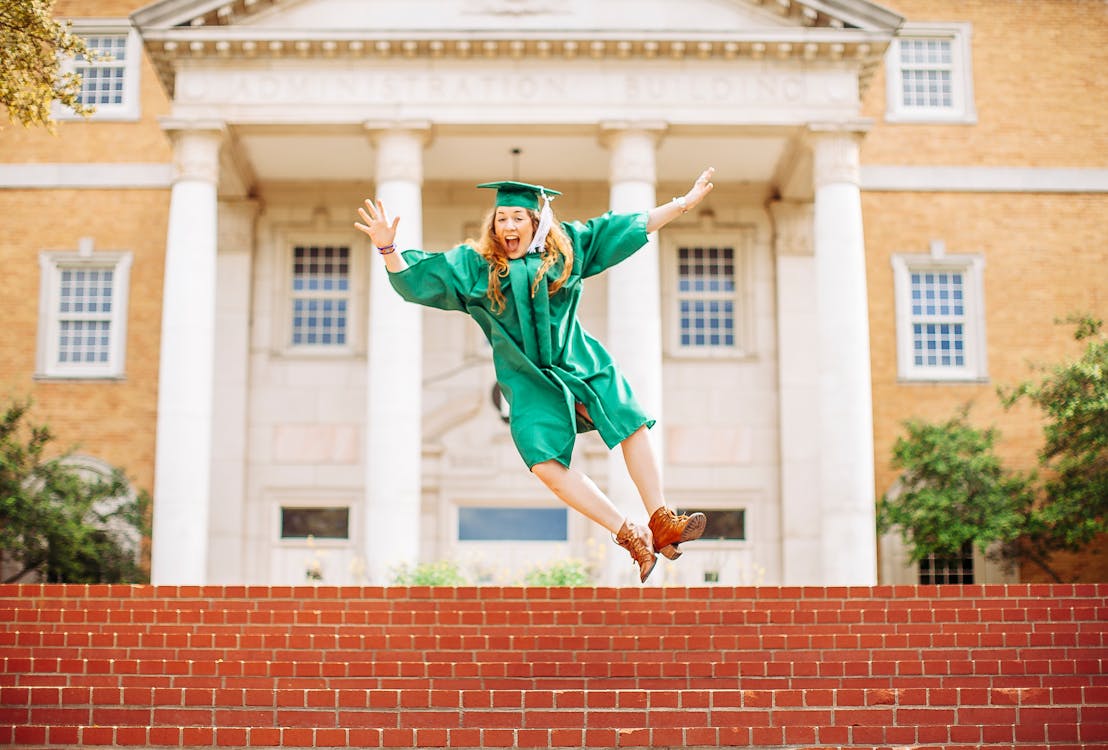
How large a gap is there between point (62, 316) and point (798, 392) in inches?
556

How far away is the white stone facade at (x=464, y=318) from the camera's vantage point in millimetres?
21156

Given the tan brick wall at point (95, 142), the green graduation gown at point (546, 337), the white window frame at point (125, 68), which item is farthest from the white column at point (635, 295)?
the green graduation gown at point (546, 337)

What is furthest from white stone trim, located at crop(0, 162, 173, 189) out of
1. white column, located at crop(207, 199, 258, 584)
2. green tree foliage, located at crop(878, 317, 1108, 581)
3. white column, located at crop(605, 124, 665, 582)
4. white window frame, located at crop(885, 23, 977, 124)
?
green tree foliage, located at crop(878, 317, 1108, 581)

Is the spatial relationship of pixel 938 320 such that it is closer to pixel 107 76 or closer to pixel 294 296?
pixel 294 296

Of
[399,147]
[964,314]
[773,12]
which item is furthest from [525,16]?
[964,314]

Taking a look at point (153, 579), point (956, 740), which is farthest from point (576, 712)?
Result: point (153, 579)

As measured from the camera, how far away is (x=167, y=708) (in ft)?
29.4

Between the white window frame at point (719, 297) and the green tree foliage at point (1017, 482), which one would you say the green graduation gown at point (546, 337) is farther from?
the white window frame at point (719, 297)

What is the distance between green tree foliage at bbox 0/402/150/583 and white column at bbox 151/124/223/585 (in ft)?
7.77

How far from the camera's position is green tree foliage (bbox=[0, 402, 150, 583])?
22219 mm

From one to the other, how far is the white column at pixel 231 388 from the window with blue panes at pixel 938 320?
41.8ft

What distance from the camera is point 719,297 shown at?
25.9 m

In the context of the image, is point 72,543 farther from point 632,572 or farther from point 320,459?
point 632,572

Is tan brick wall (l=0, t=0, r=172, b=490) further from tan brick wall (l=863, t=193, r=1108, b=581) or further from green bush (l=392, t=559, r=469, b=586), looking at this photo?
tan brick wall (l=863, t=193, r=1108, b=581)
